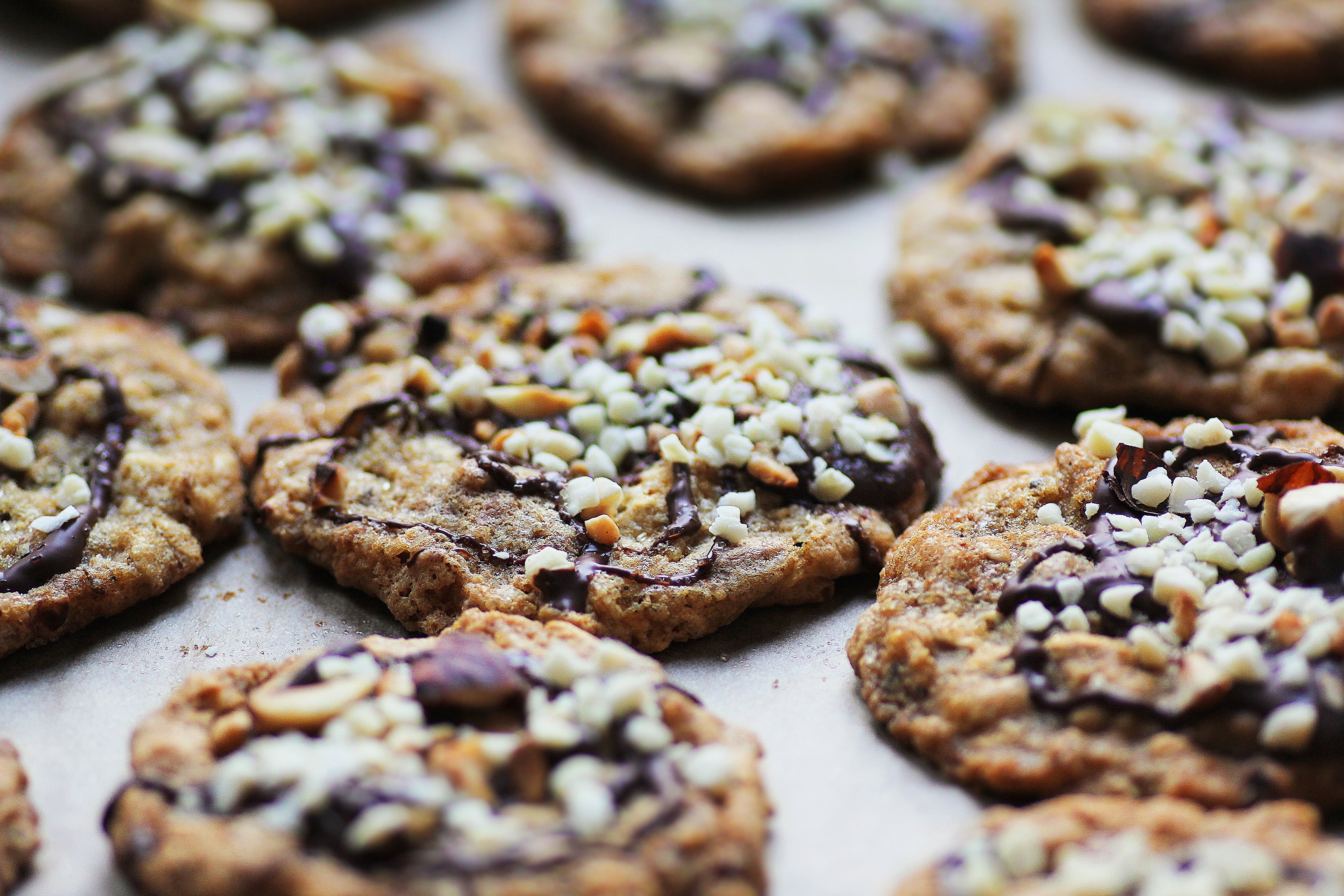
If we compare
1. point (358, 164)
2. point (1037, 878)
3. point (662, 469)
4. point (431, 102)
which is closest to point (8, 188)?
point (358, 164)

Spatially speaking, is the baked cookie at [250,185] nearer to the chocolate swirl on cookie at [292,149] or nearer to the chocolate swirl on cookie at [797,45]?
the chocolate swirl on cookie at [292,149]

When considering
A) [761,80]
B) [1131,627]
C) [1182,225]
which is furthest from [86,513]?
[1182,225]

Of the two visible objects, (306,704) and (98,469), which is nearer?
(306,704)

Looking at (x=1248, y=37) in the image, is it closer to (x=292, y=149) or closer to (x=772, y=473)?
(x=772, y=473)

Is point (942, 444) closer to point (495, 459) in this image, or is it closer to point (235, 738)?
point (495, 459)

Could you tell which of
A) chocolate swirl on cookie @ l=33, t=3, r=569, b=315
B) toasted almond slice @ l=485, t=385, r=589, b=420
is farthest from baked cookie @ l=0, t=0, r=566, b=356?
toasted almond slice @ l=485, t=385, r=589, b=420

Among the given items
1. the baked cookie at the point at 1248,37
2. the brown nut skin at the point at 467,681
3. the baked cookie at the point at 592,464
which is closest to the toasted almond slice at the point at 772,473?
the baked cookie at the point at 592,464

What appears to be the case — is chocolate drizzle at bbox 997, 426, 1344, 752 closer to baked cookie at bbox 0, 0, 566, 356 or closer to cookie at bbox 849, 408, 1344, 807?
cookie at bbox 849, 408, 1344, 807
